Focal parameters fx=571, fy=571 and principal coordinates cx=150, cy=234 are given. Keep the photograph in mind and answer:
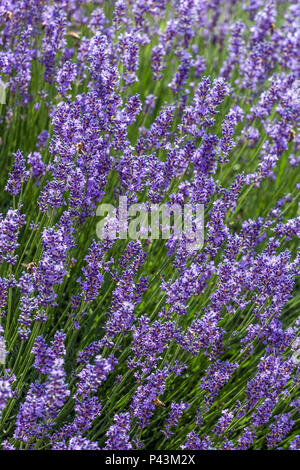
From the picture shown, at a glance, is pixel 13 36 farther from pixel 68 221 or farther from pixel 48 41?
pixel 68 221

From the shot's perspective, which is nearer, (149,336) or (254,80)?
(149,336)

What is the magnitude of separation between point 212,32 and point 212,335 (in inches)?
176

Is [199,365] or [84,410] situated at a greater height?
[84,410]

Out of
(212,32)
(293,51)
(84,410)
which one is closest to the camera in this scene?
(84,410)

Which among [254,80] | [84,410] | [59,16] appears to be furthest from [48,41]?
[84,410]

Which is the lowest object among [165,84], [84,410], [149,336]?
[84,410]

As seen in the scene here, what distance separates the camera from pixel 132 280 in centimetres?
263

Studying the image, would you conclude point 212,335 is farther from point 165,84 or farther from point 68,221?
point 165,84

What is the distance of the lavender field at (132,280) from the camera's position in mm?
2430

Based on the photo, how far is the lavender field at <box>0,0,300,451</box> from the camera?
7.97 ft

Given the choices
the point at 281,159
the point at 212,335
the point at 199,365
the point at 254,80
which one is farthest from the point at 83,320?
the point at 281,159

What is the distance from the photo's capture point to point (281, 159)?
16.8 ft

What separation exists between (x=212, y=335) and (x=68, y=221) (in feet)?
2.75

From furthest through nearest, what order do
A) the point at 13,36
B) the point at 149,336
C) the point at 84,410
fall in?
the point at 13,36 → the point at 149,336 → the point at 84,410
